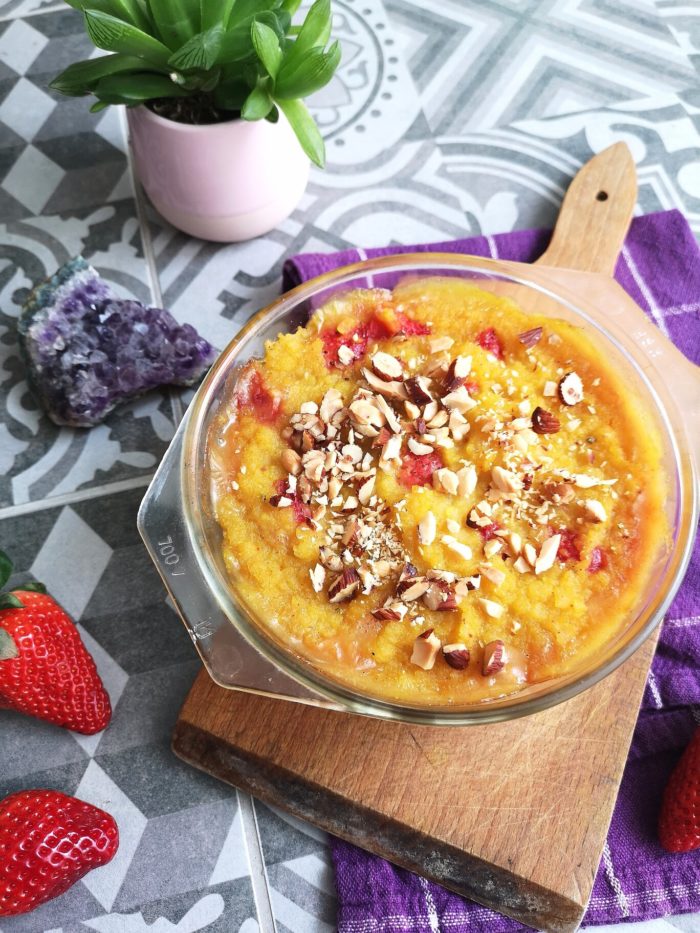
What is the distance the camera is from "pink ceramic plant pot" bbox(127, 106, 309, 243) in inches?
65.9

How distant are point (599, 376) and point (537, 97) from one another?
100 cm

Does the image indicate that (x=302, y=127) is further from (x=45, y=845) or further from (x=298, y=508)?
(x=45, y=845)

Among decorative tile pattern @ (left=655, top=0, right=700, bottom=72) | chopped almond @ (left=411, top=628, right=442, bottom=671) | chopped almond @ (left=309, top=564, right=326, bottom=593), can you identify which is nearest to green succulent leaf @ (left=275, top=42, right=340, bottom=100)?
chopped almond @ (left=309, top=564, right=326, bottom=593)

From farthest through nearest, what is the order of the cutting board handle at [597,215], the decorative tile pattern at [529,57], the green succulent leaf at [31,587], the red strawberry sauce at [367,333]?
the decorative tile pattern at [529,57], the cutting board handle at [597,215], the green succulent leaf at [31,587], the red strawberry sauce at [367,333]

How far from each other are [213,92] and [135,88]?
0.54 feet

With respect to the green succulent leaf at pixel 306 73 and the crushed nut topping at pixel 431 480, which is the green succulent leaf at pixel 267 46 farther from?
the crushed nut topping at pixel 431 480

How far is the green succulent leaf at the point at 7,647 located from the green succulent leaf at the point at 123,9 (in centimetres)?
106

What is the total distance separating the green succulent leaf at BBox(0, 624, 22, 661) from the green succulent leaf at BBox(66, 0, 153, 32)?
1061 mm

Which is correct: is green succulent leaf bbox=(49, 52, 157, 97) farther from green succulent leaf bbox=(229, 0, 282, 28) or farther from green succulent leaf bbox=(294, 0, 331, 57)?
green succulent leaf bbox=(294, 0, 331, 57)

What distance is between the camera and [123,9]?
4.97 ft

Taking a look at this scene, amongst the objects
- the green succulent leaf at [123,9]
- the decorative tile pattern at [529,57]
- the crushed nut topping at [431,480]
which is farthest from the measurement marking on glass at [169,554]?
the decorative tile pattern at [529,57]

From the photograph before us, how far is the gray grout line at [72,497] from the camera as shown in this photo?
1.81 meters

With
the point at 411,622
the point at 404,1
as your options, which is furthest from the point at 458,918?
the point at 404,1

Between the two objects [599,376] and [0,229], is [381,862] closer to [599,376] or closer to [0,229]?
[599,376]
